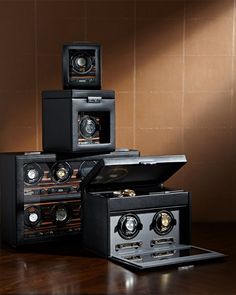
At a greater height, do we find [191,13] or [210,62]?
[191,13]

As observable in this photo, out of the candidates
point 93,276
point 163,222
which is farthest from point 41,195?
point 93,276

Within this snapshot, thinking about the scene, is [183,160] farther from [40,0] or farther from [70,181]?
[40,0]

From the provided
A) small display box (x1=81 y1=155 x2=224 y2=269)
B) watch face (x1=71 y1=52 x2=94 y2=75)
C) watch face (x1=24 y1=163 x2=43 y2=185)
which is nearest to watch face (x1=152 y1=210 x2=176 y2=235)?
small display box (x1=81 y1=155 x2=224 y2=269)

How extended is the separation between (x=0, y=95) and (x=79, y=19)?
887 millimetres

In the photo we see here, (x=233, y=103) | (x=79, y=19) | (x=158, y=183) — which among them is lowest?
(x=158, y=183)

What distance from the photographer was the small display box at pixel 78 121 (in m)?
4.41

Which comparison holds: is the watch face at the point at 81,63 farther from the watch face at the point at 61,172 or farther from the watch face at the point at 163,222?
the watch face at the point at 163,222

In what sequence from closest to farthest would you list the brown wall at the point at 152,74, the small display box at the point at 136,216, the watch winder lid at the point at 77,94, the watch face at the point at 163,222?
the small display box at the point at 136,216
the watch face at the point at 163,222
the watch winder lid at the point at 77,94
the brown wall at the point at 152,74

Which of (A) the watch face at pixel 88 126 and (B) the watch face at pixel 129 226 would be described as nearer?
(B) the watch face at pixel 129 226

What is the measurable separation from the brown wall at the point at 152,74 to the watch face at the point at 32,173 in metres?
0.86

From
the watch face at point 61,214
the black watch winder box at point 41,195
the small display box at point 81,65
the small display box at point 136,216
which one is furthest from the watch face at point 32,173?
the small display box at point 81,65

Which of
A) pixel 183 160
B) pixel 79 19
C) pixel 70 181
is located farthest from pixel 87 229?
pixel 79 19

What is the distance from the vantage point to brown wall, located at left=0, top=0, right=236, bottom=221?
5.26m

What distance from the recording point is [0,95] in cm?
524
